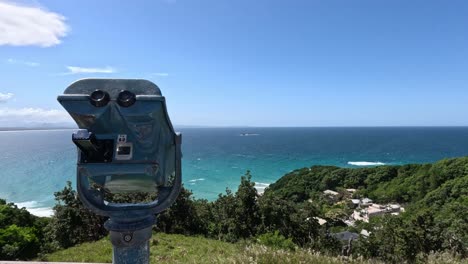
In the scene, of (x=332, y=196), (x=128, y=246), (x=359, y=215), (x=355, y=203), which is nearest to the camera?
(x=128, y=246)

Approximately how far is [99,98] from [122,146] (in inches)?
13.1

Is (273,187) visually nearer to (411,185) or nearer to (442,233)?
(411,185)

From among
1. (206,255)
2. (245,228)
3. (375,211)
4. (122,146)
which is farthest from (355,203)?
(122,146)

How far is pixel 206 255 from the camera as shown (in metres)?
6.59

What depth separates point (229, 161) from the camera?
72.8m

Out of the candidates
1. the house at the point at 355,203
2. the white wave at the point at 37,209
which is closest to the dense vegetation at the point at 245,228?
the white wave at the point at 37,209

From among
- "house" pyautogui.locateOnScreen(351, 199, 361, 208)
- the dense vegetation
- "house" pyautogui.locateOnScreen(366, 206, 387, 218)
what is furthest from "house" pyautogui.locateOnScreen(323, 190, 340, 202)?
the dense vegetation

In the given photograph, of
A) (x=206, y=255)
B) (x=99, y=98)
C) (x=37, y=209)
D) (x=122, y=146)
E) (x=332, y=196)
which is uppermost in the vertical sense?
(x=99, y=98)

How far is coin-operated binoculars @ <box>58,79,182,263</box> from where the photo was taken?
198 centimetres

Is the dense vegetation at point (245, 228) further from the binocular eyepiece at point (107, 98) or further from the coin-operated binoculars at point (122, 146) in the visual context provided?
the binocular eyepiece at point (107, 98)

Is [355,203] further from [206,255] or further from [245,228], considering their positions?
[206,255]

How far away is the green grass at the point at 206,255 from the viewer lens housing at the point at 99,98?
2.89m

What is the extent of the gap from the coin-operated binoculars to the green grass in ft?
7.43

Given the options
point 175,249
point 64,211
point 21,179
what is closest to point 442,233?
point 175,249
